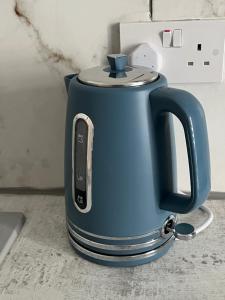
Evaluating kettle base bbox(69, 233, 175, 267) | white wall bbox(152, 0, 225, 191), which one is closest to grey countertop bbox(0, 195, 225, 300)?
kettle base bbox(69, 233, 175, 267)

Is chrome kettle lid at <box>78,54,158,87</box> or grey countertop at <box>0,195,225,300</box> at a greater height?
chrome kettle lid at <box>78,54,158,87</box>

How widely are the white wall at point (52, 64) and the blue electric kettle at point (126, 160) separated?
0.39 ft

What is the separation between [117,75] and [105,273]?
287 millimetres

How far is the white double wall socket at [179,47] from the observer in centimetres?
63

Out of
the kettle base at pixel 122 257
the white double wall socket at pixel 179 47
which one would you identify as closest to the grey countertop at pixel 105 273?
the kettle base at pixel 122 257

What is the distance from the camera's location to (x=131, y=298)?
1.73ft

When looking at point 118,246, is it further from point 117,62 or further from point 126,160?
point 117,62

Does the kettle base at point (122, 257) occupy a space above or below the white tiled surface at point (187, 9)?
below

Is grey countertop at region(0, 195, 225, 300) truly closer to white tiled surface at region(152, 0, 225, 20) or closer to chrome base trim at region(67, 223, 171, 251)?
chrome base trim at region(67, 223, 171, 251)

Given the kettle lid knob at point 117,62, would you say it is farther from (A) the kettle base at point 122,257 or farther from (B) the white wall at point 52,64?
(A) the kettle base at point 122,257

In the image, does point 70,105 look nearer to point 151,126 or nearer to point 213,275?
point 151,126

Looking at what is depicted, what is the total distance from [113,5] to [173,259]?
42 cm

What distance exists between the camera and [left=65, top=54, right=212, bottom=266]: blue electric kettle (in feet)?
1.65

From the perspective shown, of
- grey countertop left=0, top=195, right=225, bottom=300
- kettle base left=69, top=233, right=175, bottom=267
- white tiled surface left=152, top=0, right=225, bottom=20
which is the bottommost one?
grey countertop left=0, top=195, right=225, bottom=300
